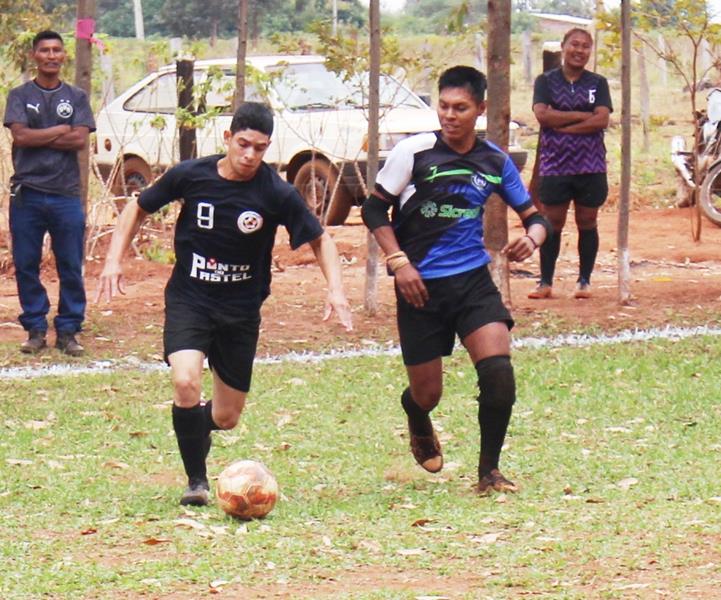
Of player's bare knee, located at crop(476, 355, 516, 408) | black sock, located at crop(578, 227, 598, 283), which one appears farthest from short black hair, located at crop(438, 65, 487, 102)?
black sock, located at crop(578, 227, 598, 283)

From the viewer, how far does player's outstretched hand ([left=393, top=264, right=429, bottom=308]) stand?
271 inches

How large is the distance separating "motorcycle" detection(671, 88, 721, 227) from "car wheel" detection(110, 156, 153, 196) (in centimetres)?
561

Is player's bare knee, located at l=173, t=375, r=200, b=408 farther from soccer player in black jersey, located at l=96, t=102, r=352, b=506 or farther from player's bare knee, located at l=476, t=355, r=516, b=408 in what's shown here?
player's bare knee, located at l=476, t=355, r=516, b=408

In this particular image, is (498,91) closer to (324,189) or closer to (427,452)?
(427,452)

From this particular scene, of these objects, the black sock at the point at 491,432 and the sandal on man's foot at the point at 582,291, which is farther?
the sandal on man's foot at the point at 582,291

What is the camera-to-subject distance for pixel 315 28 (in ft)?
43.6

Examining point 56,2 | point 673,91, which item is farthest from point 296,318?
point 56,2

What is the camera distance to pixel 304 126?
16.5 meters

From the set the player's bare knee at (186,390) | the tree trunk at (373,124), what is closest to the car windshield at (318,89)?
the tree trunk at (373,124)

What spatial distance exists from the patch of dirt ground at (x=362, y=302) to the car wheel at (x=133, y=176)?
1.66 meters

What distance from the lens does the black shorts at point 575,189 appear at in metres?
12.1

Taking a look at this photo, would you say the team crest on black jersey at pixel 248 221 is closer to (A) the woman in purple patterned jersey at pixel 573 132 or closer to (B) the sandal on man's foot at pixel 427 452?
(B) the sandal on man's foot at pixel 427 452

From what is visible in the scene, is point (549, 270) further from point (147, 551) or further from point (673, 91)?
point (673, 91)

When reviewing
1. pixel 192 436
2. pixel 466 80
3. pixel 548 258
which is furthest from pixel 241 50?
pixel 192 436
